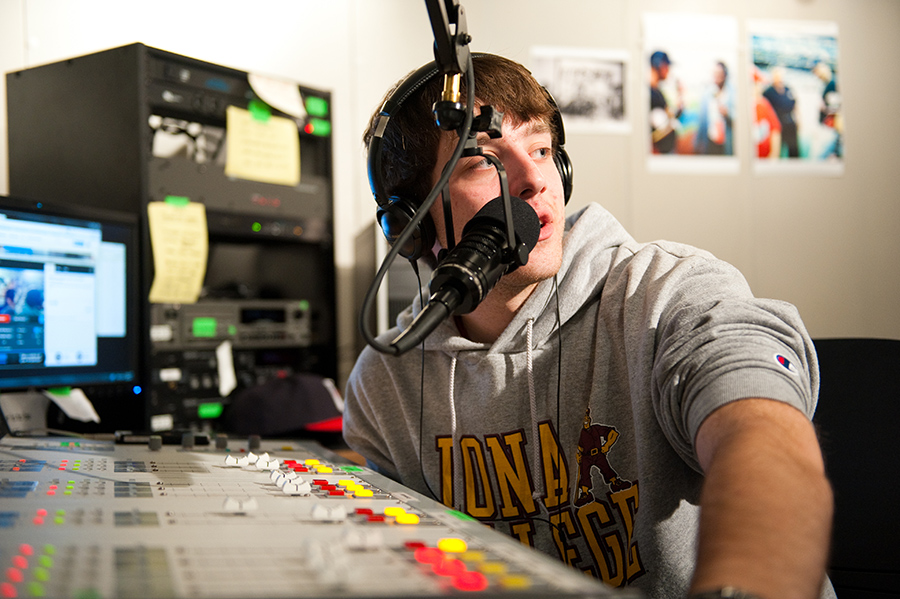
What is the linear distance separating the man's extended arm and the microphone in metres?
0.21

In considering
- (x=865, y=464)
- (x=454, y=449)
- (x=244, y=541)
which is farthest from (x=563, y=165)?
(x=244, y=541)

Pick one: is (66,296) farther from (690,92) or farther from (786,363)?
(690,92)

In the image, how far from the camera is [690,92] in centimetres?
215

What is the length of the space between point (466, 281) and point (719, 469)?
0.23 meters

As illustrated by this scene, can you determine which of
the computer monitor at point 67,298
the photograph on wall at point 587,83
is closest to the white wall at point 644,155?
the photograph on wall at point 587,83

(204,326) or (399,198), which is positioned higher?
(399,198)

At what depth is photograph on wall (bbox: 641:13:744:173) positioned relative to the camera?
7.00 ft

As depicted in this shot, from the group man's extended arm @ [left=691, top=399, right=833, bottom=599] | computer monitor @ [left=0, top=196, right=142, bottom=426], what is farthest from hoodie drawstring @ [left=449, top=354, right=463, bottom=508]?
computer monitor @ [left=0, top=196, right=142, bottom=426]

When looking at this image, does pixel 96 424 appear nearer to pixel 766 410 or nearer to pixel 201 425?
pixel 201 425

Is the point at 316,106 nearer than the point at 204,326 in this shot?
No

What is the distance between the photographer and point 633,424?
0.81m

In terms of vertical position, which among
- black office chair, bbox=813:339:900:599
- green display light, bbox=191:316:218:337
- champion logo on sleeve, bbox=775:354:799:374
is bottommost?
black office chair, bbox=813:339:900:599

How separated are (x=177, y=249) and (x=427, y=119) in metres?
0.71

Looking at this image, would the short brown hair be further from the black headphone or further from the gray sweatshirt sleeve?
the gray sweatshirt sleeve
